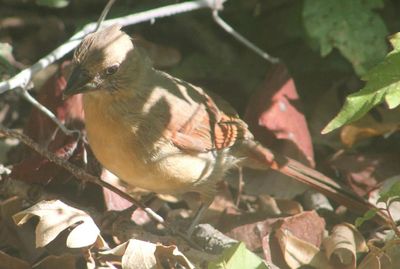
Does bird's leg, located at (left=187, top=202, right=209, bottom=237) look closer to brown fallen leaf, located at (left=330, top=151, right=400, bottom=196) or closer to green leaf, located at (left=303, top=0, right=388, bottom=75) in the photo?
brown fallen leaf, located at (left=330, top=151, right=400, bottom=196)

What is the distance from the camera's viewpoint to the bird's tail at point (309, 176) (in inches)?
171

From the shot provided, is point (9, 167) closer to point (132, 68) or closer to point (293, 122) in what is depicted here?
point (132, 68)

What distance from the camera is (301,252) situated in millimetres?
3895

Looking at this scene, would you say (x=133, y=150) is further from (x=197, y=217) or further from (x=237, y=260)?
(x=237, y=260)

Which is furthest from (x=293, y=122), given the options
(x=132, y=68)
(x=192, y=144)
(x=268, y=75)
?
(x=132, y=68)

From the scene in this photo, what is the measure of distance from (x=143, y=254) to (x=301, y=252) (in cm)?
82

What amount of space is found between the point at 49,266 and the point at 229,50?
88.6 inches

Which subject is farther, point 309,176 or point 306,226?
point 309,176

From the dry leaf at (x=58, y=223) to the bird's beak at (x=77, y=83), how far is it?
51 cm

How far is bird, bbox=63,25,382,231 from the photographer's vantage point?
12.6ft

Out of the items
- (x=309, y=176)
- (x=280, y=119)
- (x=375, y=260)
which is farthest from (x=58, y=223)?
(x=280, y=119)

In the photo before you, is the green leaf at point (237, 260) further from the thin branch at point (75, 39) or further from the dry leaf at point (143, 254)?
the thin branch at point (75, 39)

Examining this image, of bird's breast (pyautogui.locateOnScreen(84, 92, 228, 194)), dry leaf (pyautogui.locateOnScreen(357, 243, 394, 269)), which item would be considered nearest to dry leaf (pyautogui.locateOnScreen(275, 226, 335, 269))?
dry leaf (pyautogui.locateOnScreen(357, 243, 394, 269))

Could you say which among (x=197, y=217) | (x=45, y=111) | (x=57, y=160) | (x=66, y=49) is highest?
(x=66, y=49)
